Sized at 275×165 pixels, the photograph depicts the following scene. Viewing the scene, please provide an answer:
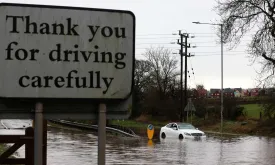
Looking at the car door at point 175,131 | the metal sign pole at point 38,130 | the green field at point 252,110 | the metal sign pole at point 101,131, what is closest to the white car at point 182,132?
the car door at point 175,131

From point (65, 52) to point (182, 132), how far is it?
1218 inches

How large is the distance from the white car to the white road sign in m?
29.9

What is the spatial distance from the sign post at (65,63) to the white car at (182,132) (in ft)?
98.1

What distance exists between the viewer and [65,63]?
276cm

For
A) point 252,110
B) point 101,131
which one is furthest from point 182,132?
point 252,110

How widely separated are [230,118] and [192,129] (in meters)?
24.0

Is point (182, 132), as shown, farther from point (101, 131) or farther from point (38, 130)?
point (38, 130)

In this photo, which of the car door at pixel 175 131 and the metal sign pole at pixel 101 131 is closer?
the metal sign pole at pixel 101 131

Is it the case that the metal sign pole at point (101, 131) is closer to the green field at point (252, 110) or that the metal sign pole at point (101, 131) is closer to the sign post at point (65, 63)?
the sign post at point (65, 63)

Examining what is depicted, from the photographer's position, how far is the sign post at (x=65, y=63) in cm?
270

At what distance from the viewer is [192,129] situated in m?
33.9

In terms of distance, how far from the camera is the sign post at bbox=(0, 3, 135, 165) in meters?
2.70

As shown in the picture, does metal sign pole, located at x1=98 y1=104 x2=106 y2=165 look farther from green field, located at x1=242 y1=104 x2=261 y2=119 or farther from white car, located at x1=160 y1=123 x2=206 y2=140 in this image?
green field, located at x1=242 y1=104 x2=261 y2=119

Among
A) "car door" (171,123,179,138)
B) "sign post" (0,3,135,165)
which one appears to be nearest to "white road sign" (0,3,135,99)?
"sign post" (0,3,135,165)
